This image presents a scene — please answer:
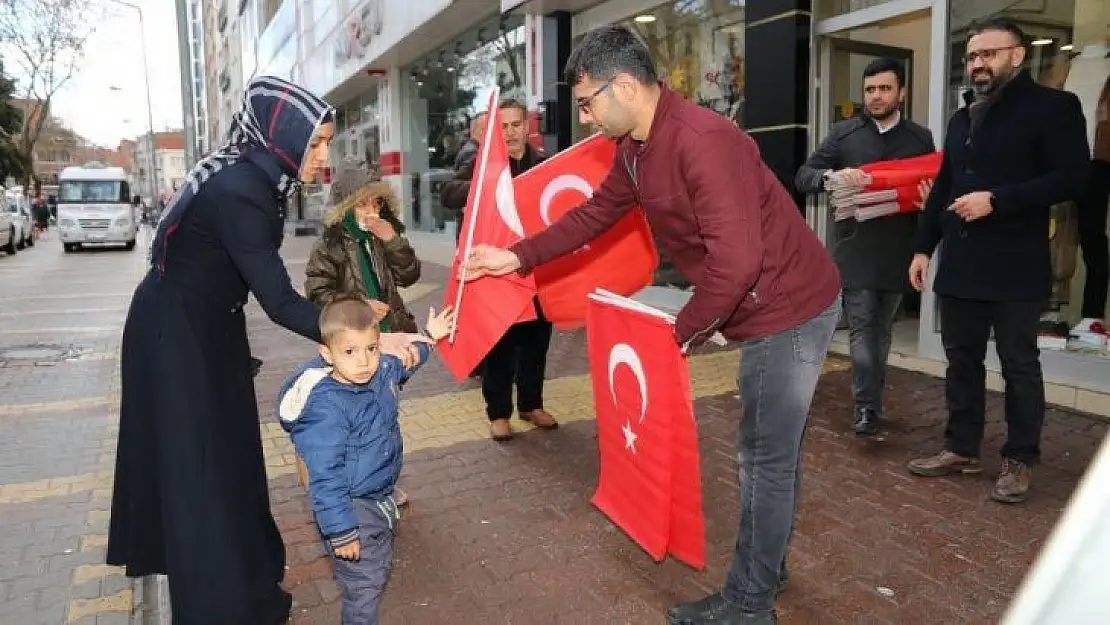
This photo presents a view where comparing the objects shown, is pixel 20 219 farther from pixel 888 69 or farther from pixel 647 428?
pixel 647 428

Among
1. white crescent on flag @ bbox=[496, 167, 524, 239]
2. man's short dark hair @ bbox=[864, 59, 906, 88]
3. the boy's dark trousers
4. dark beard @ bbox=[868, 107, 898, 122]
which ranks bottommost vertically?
the boy's dark trousers

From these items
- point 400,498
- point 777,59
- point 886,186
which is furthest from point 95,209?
point 886,186

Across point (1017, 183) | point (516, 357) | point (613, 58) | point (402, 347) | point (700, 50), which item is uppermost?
point (700, 50)

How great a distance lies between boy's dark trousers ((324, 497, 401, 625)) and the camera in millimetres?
2596

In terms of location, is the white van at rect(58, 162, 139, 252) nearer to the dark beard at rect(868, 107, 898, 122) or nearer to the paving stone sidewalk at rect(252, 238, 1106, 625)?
the paving stone sidewalk at rect(252, 238, 1106, 625)

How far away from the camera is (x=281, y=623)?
3.07 metres

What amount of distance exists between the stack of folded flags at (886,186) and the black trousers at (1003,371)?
2.63 ft

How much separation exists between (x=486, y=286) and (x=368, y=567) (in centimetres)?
143

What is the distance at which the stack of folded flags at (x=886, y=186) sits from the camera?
15.7 feet

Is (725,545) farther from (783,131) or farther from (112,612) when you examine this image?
(783,131)

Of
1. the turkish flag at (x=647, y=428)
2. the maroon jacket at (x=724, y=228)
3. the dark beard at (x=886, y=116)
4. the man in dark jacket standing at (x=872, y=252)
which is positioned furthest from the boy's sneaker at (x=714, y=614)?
the dark beard at (x=886, y=116)

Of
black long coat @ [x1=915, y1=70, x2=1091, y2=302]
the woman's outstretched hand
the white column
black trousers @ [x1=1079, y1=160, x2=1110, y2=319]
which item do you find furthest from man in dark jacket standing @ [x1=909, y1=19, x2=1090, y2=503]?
the white column

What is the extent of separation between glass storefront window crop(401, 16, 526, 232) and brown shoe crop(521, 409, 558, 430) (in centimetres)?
847

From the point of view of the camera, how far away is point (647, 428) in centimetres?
335
